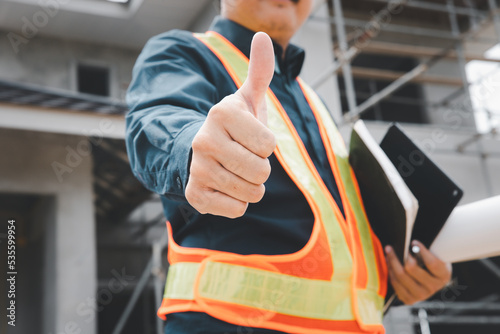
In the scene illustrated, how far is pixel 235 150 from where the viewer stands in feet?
2.55

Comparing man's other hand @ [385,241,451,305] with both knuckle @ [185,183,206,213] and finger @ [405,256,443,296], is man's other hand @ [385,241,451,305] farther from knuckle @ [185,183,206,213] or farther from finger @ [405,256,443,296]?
knuckle @ [185,183,206,213]

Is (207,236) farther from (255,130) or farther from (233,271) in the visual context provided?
(255,130)

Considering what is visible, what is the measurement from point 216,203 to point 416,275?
79 centimetres

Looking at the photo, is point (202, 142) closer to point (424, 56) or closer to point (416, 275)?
point (416, 275)

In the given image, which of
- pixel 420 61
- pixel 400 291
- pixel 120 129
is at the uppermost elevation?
pixel 400 291

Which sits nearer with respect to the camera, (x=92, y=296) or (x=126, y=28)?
(x=92, y=296)

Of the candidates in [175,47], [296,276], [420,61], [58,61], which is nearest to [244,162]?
[296,276]

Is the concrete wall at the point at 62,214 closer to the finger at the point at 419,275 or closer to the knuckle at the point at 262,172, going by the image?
the finger at the point at 419,275

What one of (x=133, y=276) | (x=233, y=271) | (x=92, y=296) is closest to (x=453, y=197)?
(x=233, y=271)

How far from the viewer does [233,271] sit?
42.8 inches

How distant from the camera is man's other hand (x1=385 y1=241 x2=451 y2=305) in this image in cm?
142

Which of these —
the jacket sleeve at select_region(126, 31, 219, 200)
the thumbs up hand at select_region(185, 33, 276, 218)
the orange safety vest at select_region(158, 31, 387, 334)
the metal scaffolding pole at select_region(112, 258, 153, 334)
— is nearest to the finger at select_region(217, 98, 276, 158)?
the thumbs up hand at select_region(185, 33, 276, 218)

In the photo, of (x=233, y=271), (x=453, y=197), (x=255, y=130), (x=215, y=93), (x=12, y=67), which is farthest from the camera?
(x=12, y=67)

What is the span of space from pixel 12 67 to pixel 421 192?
7.16m
